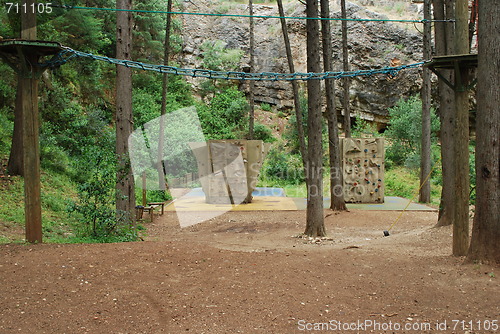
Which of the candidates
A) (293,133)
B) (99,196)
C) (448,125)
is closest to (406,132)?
(293,133)

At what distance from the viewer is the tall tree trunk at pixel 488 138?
447 cm

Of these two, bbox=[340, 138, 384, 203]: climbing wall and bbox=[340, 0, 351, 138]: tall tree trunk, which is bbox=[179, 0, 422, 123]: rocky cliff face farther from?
bbox=[340, 138, 384, 203]: climbing wall

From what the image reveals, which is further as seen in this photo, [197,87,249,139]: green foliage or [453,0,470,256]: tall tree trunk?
[197,87,249,139]: green foliage

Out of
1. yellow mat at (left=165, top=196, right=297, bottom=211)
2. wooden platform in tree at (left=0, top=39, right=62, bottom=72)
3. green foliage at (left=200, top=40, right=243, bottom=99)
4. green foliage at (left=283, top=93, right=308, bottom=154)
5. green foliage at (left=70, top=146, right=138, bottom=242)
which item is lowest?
yellow mat at (left=165, top=196, right=297, bottom=211)

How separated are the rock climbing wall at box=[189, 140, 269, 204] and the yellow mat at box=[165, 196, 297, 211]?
1.49 ft

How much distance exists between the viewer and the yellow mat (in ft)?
43.3

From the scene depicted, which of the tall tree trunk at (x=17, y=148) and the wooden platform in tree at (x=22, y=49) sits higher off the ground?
the wooden platform in tree at (x=22, y=49)

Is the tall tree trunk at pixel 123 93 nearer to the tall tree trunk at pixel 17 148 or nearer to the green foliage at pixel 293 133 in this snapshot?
the tall tree trunk at pixel 17 148

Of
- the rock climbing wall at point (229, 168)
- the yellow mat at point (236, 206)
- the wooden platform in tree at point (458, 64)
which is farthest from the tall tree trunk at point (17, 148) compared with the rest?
the wooden platform in tree at point (458, 64)

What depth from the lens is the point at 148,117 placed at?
2144cm

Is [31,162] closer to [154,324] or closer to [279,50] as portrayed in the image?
[154,324]

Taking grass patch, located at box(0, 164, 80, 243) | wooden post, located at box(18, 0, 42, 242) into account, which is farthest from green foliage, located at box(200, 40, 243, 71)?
wooden post, located at box(18, 0, 42, 242)

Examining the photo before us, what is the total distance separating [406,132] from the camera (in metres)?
21.9

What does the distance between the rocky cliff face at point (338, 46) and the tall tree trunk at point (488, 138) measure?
2197 centimetres
